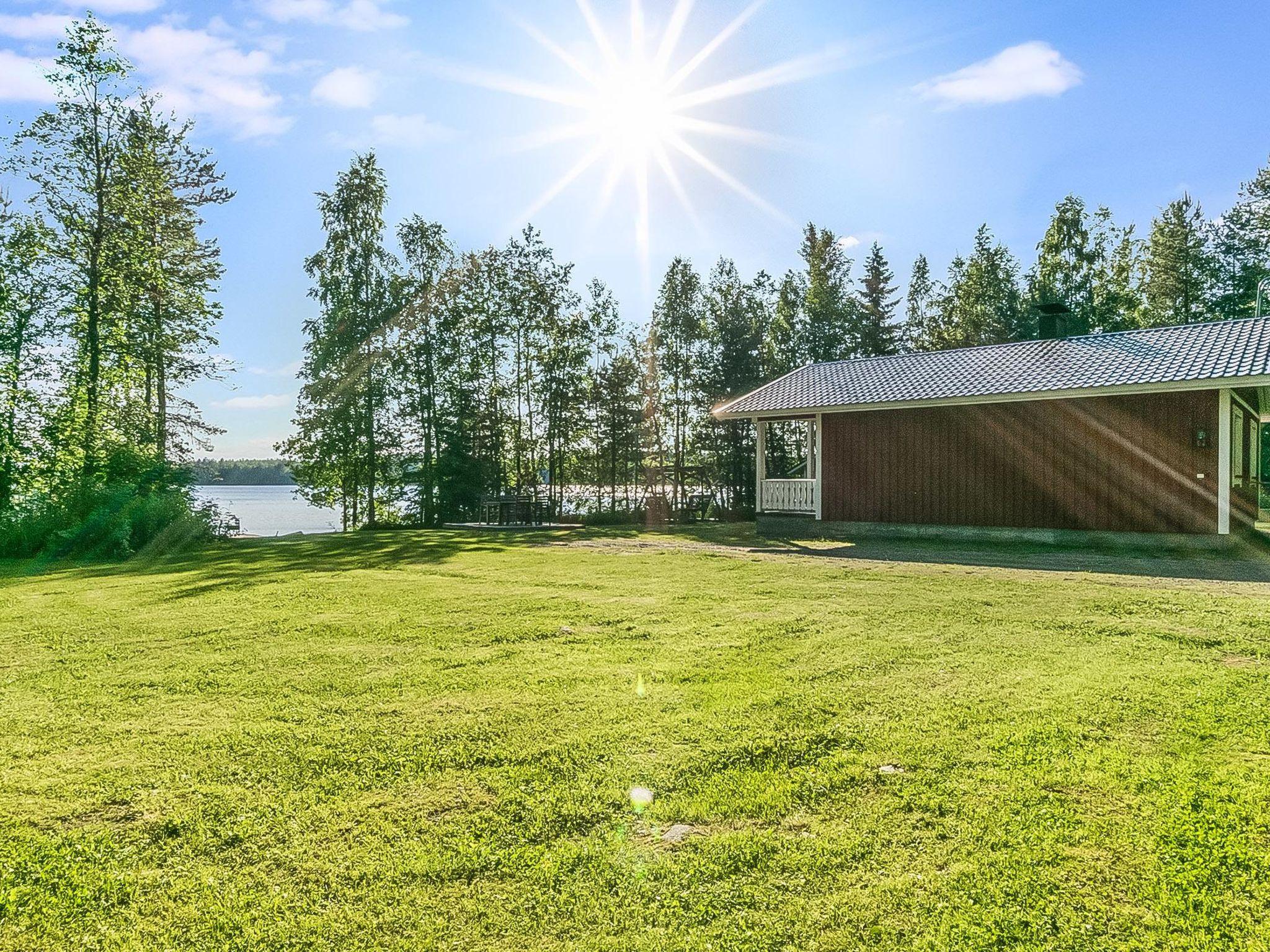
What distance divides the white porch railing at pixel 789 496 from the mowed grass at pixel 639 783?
10.2 meters

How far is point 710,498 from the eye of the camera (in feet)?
85.2

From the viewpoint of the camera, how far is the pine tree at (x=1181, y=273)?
3297 centimetres

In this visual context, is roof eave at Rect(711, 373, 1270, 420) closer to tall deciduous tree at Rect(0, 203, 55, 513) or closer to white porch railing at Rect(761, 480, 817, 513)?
white porch railing at Rect(761, 480, 817, 513)

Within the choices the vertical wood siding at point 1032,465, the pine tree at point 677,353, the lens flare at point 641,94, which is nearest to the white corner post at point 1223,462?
the vertical wood siding at point 1032,465

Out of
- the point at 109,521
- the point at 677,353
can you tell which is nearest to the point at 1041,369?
the point at 677,353

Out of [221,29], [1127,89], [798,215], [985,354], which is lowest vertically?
[985,354]

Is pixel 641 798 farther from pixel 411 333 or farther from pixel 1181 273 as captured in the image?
pixel 1181 273

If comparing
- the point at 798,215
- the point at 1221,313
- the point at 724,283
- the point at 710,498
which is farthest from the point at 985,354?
the point at 1221,313

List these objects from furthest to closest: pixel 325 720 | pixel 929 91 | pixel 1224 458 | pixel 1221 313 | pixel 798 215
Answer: pixel 798 215 < pixel 1221 313 < pixel 929 91 < pixel 1224 458 < pixel 325 720

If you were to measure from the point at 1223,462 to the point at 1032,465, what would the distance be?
9.02ft

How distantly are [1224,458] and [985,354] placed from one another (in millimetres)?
5589

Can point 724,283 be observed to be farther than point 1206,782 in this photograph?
Yes

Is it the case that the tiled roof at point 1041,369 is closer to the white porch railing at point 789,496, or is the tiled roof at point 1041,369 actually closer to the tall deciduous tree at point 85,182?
the white porch railing at point 789,496

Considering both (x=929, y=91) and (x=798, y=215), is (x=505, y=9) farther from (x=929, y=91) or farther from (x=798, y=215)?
(x=798, y=215)
